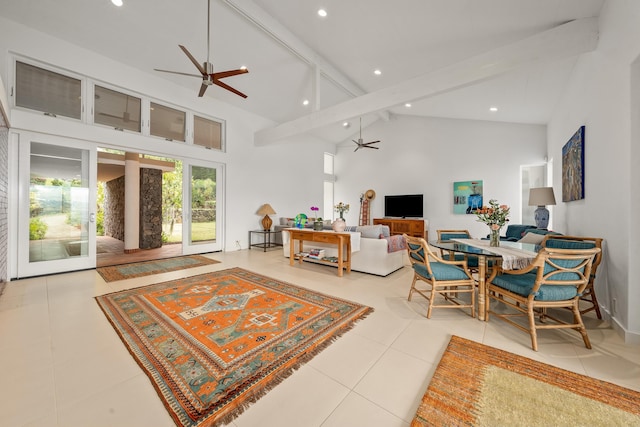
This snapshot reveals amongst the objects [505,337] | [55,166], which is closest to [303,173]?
[55,166]

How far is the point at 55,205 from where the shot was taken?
415 centimetres

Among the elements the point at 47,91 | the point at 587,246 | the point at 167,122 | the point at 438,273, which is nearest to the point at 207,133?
the point at 167,122

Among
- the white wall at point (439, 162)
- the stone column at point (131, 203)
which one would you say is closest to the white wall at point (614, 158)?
the white wall at point (439, 162)

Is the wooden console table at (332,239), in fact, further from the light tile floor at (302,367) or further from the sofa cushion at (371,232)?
the light tile floor at (302,367)

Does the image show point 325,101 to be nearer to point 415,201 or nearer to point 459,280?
point 415,201

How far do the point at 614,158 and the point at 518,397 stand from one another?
8.13 feet

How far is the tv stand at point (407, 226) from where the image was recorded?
25.4ft

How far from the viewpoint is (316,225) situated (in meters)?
4.82

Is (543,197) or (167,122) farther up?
(167,122)

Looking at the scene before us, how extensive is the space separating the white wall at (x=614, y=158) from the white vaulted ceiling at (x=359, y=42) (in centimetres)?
50

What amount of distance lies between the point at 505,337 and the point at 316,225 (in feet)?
10.6

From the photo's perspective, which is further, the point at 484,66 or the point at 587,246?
the point at 484,66

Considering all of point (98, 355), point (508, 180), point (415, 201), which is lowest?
point (98, 355)

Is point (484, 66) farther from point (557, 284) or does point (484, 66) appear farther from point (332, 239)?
point (332, 239)
